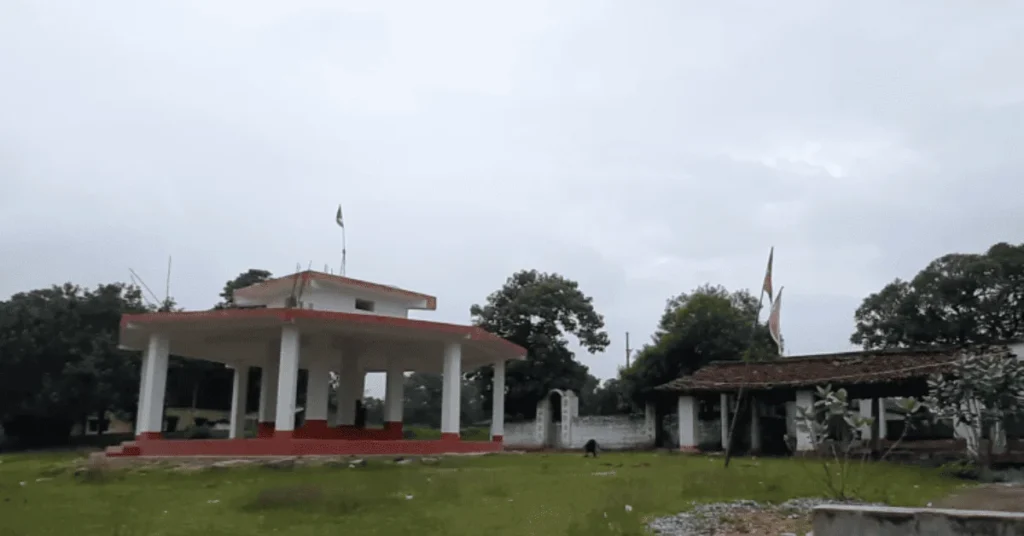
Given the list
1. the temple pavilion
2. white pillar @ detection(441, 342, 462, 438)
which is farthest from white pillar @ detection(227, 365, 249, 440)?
white pillar @ detection(441, 342, 462, 438)

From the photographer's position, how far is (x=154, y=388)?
21.0 meters

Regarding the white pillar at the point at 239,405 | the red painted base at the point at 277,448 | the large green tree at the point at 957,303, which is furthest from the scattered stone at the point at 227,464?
the large green tree at the point at 957,303

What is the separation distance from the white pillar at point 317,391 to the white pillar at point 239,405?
15.4 ft

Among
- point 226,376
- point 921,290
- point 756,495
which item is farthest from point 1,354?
point 921,290

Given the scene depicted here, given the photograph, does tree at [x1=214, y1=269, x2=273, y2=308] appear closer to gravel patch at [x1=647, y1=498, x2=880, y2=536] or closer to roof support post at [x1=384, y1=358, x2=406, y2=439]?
roof support post at [x1=384, y1=358, x2=406, y2=439]

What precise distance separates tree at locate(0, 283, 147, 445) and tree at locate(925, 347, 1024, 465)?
33465 millimetres

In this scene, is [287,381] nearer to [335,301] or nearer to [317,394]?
[317,394]

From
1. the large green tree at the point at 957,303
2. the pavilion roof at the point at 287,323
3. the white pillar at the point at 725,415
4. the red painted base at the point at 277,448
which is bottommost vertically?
the red painted base at the point at 277,448

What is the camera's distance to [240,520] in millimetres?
10516

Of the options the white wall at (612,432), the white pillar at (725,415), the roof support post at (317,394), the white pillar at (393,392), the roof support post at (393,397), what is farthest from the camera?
the white wall at (612,432)

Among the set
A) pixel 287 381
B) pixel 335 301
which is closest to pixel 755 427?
pixel 335 301

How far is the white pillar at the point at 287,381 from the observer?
1905 centimetres

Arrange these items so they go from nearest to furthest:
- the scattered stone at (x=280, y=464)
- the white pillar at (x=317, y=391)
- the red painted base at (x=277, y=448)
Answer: the scattered stone at (x=280, y=464)
the red painted base at (x=277, y=448)
the white pillar at (x=317, y=391)

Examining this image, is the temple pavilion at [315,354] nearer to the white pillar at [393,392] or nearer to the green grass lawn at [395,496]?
the white pillar at [393,392]
